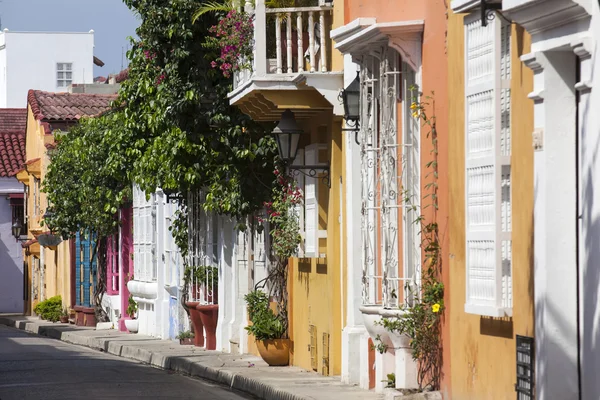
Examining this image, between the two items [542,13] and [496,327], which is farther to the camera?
[496,327]

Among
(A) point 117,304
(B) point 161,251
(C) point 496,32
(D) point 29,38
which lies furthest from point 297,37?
(D) point 29,38

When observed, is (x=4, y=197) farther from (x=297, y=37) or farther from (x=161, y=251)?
(x=297, y=37)

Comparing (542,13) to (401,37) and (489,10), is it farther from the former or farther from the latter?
(401,37)

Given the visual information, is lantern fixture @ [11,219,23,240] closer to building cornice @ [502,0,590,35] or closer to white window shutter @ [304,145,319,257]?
white window shutter @ [304,145,319,257]

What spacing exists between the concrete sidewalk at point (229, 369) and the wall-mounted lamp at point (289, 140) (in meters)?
2.47

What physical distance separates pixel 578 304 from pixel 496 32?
87.6 inches

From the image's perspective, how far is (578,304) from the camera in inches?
352

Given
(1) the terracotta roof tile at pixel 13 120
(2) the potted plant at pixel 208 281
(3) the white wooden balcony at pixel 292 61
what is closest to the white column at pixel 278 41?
(3) the white wooden balcony at pixel 292 61

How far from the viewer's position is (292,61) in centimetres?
1681

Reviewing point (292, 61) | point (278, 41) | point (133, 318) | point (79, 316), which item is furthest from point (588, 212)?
point (79, 316)

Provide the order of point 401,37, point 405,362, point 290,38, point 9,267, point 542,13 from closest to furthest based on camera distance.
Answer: point 542,13 → point 401,37 → point 405,362 → point 290,38 → point 9,267

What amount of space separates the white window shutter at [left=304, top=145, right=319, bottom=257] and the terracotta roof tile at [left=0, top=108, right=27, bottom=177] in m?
35.9

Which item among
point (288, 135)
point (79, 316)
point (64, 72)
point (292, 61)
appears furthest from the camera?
point (64, 72)

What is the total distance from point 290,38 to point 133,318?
54.2 feet
